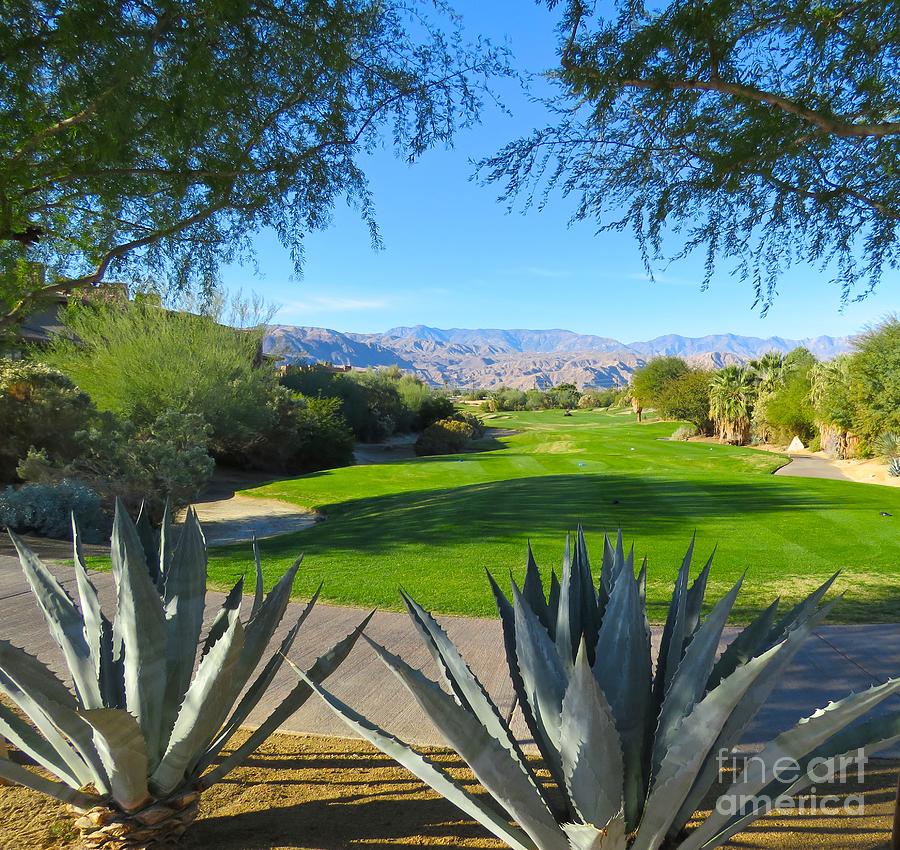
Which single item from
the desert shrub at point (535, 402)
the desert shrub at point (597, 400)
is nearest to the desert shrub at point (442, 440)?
the desert shrub at point (535, 402)

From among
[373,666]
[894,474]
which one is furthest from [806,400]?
[373,666]

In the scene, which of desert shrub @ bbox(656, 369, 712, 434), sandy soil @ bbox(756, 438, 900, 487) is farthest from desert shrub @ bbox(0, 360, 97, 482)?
desert shrub @ bbox(656, 369, 712, 434)

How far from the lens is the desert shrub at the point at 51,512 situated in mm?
10922

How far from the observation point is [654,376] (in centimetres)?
6650

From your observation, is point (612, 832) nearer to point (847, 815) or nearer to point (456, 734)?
point (456, 734)

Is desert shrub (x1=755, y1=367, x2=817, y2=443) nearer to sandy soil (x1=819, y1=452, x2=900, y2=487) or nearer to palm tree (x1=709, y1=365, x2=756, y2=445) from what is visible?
palm tree (x1=709, y1=365, x2=756, y2=445)

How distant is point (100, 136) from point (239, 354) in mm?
19560

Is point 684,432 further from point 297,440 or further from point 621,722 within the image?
point 621,722

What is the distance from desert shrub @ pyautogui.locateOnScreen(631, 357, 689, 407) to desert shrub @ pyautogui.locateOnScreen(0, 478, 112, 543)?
59.4 m

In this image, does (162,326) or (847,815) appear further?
(162,326)

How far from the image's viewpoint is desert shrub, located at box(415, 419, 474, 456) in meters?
40.1

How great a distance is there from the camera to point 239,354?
2466 cm

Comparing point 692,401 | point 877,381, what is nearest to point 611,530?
point 877,381

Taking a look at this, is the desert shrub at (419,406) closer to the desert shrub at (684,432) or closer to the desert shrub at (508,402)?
the desert shrub at (684,432)
